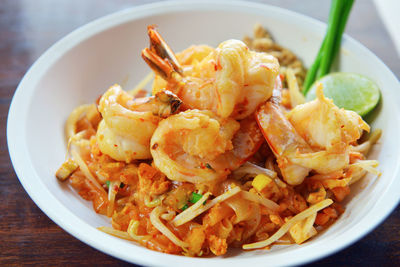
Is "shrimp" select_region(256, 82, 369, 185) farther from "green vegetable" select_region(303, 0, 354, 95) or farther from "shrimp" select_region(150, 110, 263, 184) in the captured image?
"green vegetable" select_region(303, 0, 354, 95)

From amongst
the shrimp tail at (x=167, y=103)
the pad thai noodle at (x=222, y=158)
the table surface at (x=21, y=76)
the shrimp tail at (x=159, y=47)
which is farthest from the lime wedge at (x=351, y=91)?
the shrimp tail at (x=167, y=103)

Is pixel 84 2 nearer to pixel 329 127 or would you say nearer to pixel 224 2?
pixel 224 2

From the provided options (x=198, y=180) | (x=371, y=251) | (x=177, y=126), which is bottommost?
(x=371, y=251)

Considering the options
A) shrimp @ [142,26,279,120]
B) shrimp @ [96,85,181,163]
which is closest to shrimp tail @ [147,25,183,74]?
shrimp @ [142,26,279,120]

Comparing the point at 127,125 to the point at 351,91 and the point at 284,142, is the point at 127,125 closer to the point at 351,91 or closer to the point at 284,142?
the point at 284,142

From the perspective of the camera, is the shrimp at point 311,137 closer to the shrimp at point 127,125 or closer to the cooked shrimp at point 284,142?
the cooked shrimp at point 284,142

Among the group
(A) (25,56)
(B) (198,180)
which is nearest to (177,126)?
(B) (198,180)
